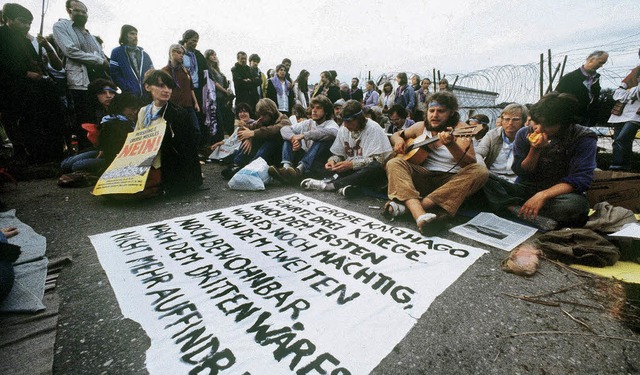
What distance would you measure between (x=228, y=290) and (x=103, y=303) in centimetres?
70

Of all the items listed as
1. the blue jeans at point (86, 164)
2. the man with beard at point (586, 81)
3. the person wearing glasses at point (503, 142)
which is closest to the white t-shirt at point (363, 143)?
the person wearing glasses at point (503, 142)

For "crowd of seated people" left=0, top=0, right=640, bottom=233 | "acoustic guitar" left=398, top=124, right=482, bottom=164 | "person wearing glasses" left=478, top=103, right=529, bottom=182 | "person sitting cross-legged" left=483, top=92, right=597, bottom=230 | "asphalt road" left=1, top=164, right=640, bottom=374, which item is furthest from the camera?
"person wearing glasses" left=478, top=103, right=529, bottom=182

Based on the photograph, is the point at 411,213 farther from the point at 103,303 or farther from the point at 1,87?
the point at 1,87

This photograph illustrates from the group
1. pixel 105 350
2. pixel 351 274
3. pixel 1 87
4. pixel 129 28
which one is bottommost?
pixel 351 274

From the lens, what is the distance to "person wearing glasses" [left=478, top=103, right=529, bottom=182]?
373 cm

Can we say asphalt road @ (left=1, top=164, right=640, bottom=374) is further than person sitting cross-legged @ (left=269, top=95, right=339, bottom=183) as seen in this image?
No

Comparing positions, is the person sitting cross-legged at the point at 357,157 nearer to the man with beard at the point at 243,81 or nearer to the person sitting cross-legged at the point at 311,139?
the person sitting cross-legged at the point at 311,139

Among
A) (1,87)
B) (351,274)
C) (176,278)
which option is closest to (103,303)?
(176,278)

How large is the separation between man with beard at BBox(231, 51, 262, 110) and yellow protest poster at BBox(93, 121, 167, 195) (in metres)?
4.33

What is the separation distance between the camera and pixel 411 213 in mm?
2809

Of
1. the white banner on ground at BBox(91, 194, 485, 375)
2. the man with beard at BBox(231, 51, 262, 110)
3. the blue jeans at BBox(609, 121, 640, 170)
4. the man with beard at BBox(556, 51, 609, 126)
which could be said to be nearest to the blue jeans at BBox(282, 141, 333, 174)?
the white banner on ground at BBox(91, 194, 485, 375)

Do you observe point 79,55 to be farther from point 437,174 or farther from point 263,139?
point 437,174

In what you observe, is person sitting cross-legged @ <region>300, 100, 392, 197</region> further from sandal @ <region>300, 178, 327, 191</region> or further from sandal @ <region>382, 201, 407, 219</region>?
sandal @ <region>382, 201, 407, 219</region>

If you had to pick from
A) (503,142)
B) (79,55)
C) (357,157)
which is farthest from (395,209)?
(79,55)
